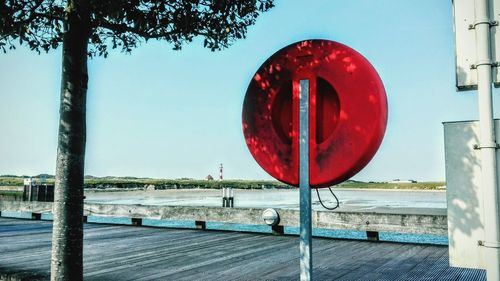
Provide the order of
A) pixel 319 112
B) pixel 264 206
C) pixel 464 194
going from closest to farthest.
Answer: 1. pixel 464 194
2. pixel 319 112
3. pixel 264 206

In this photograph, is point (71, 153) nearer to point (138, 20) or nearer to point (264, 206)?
point (138, 20)

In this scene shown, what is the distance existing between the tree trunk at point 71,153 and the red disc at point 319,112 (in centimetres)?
234

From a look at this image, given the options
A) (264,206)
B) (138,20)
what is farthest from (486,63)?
(264,206)

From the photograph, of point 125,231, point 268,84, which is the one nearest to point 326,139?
point 268,84

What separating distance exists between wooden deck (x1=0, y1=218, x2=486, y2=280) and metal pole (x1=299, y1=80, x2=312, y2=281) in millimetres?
3375

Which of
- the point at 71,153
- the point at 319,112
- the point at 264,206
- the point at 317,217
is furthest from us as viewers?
the point at 264,206

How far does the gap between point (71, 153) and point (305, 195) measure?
9.19 feet

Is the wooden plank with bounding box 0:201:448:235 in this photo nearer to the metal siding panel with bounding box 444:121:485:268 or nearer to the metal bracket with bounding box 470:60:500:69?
the metal siding panel with bounding box 444:121:485:268

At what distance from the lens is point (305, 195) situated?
2148mm

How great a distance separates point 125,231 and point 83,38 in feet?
25.9

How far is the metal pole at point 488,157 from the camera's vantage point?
73.8 inches

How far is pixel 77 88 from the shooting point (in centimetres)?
416

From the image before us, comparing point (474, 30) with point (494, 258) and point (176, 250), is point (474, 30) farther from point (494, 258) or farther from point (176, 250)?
point (176, 250)

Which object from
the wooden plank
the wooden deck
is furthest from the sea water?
the wooden deck
